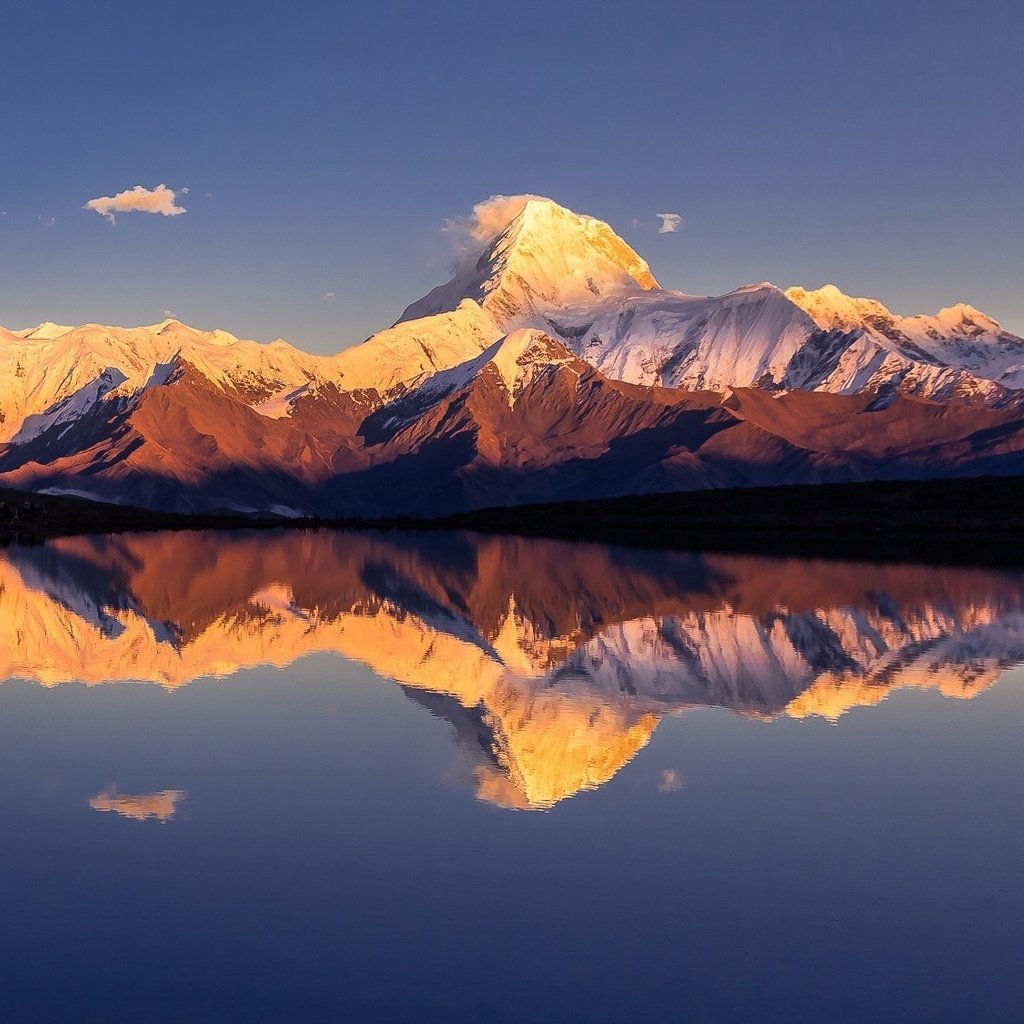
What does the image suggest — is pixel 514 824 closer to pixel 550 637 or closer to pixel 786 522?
pixel 550 637

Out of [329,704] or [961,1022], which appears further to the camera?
[329,704]

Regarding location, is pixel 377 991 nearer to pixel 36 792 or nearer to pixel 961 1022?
pixel 961 1022

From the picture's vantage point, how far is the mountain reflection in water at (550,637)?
3572cm

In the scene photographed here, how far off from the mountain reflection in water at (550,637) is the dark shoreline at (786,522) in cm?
3000

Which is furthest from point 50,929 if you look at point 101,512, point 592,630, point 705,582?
point 101,512

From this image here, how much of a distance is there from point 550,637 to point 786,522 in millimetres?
113531

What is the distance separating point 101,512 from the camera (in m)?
195

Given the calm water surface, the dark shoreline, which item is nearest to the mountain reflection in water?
the calm water surface

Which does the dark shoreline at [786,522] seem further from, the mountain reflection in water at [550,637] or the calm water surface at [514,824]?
the calm water surface at [514,824]

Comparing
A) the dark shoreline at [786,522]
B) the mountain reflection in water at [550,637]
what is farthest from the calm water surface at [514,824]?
the dark shoreline at [786,522]

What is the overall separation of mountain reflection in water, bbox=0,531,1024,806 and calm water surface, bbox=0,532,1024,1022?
0.25 m

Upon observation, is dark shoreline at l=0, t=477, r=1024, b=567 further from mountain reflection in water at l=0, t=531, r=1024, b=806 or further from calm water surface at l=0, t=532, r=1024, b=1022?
calm water surface at l=0, t=532, r=1024, b=1022

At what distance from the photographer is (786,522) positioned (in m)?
163

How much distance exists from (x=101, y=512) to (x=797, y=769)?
7003 inches
